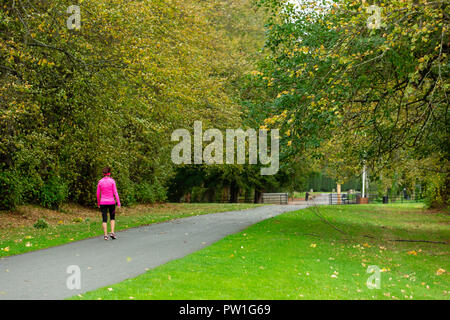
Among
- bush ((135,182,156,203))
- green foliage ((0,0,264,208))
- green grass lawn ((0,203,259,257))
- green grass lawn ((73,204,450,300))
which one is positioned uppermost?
green foliage ((0,0,264,208))

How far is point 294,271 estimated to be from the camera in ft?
31.4

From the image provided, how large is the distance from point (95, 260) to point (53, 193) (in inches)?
508

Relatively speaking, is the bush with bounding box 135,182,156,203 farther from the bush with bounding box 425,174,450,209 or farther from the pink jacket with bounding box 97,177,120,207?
the bush with bounding box 425,174,450,209

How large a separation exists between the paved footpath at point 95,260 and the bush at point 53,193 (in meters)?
7.30

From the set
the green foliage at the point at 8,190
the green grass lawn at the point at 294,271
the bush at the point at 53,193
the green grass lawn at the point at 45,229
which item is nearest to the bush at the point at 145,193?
the green grass lawn at the point at 45,229

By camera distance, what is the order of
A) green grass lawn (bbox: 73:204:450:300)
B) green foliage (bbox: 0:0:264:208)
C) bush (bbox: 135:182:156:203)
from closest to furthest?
green grass lawn (bbox: 73:204:450:300)
green foliage (bbox: 0:0:264:208)
bush (bbox: 135:182:156:203)

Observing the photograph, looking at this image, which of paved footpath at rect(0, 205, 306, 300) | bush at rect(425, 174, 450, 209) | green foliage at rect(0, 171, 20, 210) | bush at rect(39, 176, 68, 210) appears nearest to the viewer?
paved footpath at rect(0, 205, 306, 300)

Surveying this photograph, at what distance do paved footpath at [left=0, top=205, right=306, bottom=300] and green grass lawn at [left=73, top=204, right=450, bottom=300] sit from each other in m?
0.57

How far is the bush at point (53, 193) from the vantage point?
72.1 ft

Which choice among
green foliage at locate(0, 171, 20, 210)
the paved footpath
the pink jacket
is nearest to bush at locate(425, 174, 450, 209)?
the paved footpath

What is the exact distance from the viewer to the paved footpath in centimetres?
779

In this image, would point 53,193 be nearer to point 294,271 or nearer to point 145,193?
point 145,193

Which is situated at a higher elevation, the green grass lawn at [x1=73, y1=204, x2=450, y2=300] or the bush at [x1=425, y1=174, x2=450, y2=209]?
the bush at [x1=425, y1=174, x2=450, y2=209]
